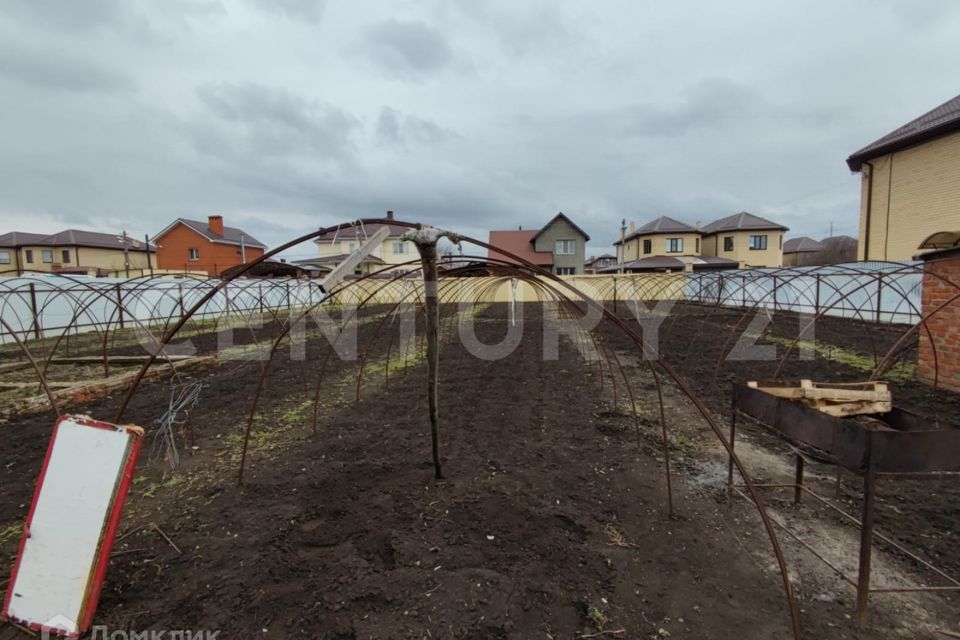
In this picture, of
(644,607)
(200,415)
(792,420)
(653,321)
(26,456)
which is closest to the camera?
(644,607)

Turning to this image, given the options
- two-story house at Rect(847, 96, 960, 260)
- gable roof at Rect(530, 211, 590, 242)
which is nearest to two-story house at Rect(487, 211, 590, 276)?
gable roof at Rect(530, 211, 590, 242)

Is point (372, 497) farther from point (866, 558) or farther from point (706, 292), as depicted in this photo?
point (706, 292)

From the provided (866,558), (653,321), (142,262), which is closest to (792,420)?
A: (866,558)

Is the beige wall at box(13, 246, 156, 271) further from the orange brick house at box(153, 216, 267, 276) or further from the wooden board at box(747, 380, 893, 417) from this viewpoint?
the wooden board at box(747, 380, 893, 417)

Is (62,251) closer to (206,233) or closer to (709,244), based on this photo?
(206,233)

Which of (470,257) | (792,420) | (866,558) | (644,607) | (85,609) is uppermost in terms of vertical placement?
(470,257)

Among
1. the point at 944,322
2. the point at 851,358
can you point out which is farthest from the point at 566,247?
the point at 944,322

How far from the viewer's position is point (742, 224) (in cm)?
4122

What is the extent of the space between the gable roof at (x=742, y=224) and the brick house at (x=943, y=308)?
3909cm

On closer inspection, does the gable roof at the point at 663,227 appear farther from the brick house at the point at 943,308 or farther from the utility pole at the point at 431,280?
the utility pole at the point at 431,280

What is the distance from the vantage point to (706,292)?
86.3ft

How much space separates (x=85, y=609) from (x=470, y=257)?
3591 mm

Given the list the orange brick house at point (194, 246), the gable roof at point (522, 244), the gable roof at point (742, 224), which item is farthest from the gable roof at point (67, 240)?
the gable roof at point (742, 224)

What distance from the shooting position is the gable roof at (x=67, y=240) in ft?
139
